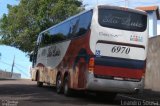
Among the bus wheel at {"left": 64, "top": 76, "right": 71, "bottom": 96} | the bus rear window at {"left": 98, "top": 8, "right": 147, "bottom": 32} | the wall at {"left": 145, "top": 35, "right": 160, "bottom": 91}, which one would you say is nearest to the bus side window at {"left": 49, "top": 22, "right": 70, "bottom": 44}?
the bus wheel at {"left": 64, "top": 76, "right": 71, "bottom": 96}

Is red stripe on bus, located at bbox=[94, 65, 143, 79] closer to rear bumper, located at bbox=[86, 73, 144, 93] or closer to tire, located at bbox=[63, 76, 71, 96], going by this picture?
rear bumper, located at bbox=[86, 73, 144, 93]

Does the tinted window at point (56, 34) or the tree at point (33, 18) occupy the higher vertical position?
the tree at point (33, 18)

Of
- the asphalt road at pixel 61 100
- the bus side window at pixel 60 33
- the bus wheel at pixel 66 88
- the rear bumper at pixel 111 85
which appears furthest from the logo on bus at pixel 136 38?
the bus side window at pixel 60 33

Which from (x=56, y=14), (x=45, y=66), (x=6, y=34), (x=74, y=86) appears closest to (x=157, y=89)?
(x=45, y=66)

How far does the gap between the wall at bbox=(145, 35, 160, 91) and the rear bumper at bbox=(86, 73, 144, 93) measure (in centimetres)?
897

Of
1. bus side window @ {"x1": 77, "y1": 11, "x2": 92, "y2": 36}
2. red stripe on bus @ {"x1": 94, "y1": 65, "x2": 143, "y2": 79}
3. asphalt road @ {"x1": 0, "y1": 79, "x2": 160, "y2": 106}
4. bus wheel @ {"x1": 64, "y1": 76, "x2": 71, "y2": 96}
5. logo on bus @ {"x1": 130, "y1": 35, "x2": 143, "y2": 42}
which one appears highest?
bus side window @ {"x1": 77, "y1": 11, "x2": 92, "y2": 36}

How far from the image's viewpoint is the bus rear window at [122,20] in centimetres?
1848

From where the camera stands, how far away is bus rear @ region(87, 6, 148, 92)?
18156mm

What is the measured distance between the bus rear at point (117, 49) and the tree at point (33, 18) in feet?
92.6

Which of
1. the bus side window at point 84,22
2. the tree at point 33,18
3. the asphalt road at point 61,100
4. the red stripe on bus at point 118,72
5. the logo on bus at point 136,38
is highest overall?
the tree at point 33,18

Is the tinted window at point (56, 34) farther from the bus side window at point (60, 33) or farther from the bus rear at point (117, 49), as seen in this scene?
the bus rear at point (117, 49)

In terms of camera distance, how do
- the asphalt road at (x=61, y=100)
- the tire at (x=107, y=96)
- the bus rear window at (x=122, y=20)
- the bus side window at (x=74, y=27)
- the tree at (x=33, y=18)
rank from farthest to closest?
the tree at (x=33, y=18) → the tire at (x=107, y=96) → the bus side window at (x=74, y=27) → the bus rear window at (x=122, y=20) → the asphalt road at (x=61, y=100)

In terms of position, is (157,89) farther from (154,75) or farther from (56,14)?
(56,14)

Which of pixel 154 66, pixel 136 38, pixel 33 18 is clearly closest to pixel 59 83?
pixel 136 38
